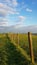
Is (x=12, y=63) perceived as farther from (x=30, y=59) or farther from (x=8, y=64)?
(x=30, y=59)

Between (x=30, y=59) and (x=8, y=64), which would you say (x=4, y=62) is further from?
(x=30, y=59)

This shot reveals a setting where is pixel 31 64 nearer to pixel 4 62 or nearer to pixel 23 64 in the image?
pixel 23 64

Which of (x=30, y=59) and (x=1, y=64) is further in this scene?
(x=30, y=59)

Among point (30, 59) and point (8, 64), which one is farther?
point (30, 59)

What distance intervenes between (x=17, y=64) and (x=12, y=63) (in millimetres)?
307

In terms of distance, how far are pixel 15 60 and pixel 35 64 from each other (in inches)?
60.9

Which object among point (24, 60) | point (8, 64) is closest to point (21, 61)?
point (24, 60)

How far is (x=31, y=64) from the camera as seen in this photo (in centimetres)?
1003

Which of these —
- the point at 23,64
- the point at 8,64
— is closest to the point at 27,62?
the point at 23,64

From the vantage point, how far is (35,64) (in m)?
10.2

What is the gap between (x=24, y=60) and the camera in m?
11.0

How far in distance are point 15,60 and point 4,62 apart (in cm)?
102

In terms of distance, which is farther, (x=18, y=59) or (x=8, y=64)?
(x=18, y=59)

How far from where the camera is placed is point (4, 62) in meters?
10.5
